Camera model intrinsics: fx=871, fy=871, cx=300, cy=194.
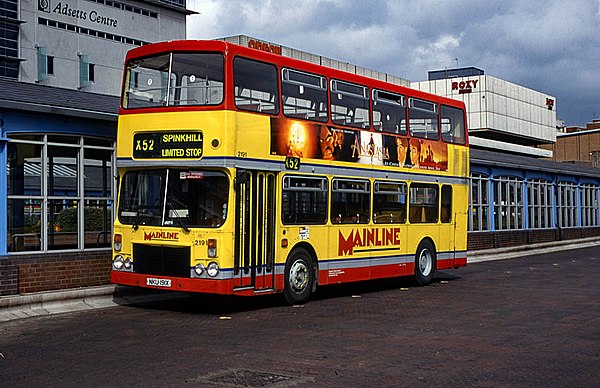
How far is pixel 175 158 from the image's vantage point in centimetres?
1493

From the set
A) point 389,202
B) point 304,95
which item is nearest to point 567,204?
point 389,202

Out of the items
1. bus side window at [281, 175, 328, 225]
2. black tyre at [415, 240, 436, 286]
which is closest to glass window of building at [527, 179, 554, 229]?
black tyre at [415, 240, 436, 286]

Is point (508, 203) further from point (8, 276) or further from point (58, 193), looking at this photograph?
point (8, 276)

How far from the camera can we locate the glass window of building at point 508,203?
35.2m

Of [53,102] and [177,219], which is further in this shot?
[53,102]

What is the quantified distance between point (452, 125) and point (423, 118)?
1.56m

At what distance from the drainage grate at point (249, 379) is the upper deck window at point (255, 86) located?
630 centimetres

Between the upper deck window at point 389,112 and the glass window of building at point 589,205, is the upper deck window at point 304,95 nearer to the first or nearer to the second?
the upper deck window at point 389,112

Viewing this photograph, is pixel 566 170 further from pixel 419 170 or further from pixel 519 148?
pixel 519 148

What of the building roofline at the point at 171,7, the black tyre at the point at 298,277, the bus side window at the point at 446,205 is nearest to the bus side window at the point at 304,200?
the black tyre at the point at 298,277

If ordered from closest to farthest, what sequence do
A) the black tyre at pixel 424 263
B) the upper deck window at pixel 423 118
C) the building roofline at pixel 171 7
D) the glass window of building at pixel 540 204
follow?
the upper deck window at pixel 423 118 → the black tyre at pixel 424 263 → the glass window of building at pixel 540 204 → the building roofline at pixel 171 7

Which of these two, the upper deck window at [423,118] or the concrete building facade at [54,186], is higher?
the upper deck window at [423,118]

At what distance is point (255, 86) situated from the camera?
15.4m

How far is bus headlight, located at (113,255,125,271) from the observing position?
1543 cm
